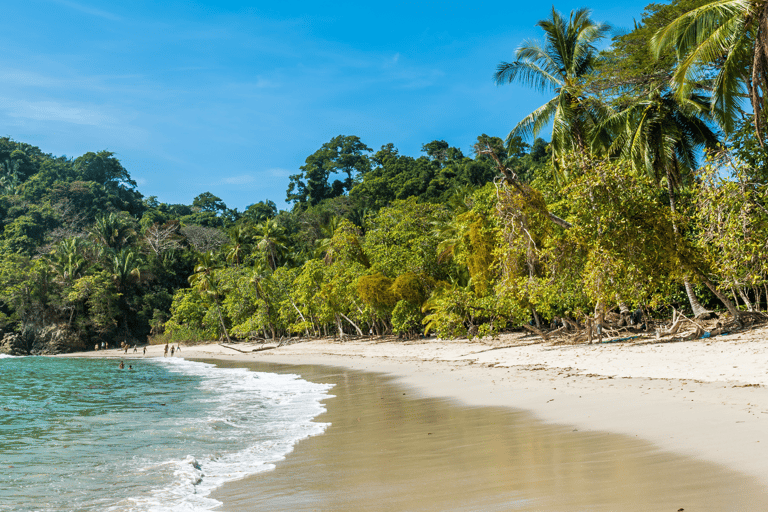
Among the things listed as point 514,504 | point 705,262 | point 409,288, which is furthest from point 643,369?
point 409,288

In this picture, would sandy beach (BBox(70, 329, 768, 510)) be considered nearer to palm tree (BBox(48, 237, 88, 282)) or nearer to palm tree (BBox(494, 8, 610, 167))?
palm tree (BBox(494, 8, 610, 167))

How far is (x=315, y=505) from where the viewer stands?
13.2 ft

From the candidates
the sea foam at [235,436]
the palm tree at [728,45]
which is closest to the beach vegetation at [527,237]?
the palm tree at [728,45]

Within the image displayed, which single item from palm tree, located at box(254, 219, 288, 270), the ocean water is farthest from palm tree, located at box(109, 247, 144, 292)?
the ocean water

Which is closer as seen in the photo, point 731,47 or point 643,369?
point 643,369

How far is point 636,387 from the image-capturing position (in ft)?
28.1

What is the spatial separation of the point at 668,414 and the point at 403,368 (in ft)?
34.3

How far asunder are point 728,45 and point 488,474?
1171 cm

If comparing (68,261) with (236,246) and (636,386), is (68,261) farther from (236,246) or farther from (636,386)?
(636,386)

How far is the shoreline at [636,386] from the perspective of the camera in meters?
5.11

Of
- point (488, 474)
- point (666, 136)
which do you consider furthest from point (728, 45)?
point (488, 474)

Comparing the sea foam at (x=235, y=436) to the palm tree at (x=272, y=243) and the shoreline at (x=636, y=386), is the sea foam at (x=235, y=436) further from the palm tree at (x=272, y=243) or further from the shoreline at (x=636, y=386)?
the palm tree at (x=272, y=243)

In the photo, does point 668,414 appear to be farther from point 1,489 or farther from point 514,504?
point 1,489

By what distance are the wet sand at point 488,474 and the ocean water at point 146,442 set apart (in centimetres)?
52
